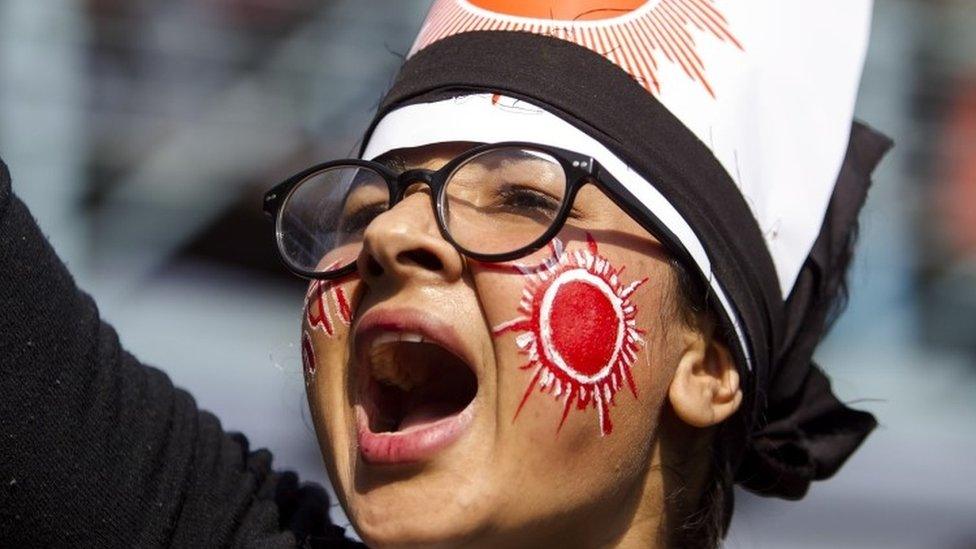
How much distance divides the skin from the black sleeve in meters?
0.22

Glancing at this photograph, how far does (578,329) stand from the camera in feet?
5.91

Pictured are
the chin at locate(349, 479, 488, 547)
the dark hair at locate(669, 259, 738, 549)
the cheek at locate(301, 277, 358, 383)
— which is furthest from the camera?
the dark hair at locate(669, 259, 738, 549)

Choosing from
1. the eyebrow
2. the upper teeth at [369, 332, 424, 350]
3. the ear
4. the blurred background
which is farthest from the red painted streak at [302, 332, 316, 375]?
the blurred background

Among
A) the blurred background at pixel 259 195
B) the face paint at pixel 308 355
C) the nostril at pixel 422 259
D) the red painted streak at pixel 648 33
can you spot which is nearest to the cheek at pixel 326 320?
the face paint at pixel 308 355

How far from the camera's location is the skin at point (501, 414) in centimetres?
172

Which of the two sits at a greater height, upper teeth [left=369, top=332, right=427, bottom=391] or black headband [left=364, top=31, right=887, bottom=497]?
black headband [left=364, top=31, right=887, bottom=497]

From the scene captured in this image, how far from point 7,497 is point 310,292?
43cm

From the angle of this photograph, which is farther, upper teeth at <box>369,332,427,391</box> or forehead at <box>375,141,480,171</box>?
forehead at <box>375,141,480,171</box>

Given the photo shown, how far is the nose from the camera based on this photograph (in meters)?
1.73

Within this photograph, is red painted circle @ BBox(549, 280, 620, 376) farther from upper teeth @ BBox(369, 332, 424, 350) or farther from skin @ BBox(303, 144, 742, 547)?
upper teeth @ BBox(369, 332, 424, 350)

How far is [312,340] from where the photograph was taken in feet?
6.21

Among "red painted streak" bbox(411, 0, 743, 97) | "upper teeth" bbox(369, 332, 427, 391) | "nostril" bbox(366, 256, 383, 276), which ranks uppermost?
"red painted streak" bbox(411, 0, 743, 97)

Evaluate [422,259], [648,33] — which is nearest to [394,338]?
[422,259]

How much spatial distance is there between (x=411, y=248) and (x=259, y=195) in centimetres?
378
